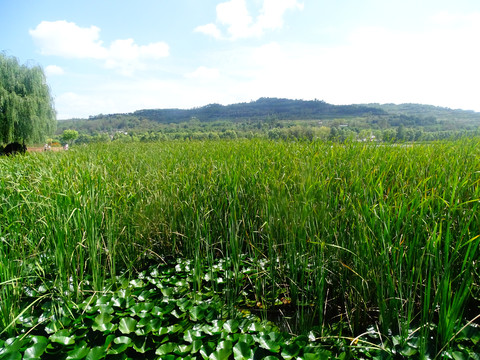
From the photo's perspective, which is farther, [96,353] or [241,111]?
[241,111]

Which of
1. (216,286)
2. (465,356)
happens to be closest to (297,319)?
(216,286)

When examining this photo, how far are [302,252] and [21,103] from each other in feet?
60.9

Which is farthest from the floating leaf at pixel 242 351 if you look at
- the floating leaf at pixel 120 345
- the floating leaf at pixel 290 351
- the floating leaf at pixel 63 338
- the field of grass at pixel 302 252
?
the floating leaf at pixel 63 338

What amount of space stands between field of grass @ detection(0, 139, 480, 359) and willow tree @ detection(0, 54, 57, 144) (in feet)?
53.5

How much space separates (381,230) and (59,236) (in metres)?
1.90

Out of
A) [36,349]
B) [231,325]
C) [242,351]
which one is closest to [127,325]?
[36,349]

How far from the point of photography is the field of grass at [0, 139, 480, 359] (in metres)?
1.44

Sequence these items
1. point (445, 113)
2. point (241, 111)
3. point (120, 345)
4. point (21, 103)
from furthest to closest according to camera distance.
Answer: point (241, 111) < point (445, 113) < point (21, 103) < point (120, 345)

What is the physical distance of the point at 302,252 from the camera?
182cm

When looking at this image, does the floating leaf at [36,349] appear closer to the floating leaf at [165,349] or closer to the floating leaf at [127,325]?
the floating leaf at [127,325]

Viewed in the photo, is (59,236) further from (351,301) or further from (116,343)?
(351,301)

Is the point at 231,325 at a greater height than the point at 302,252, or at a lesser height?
lesser

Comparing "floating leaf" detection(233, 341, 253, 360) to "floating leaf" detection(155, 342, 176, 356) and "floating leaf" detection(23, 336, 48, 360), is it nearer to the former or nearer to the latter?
"floating leaf" detection(155, 342, 176, 356)

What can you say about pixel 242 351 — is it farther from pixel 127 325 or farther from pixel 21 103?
pixel 21 103
